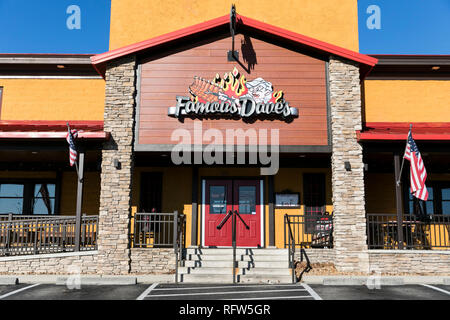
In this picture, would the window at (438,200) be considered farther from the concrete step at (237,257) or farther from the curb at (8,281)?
the curb at (8,281)

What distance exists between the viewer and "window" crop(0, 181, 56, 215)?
1568 cm

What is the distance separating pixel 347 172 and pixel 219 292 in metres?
5.41

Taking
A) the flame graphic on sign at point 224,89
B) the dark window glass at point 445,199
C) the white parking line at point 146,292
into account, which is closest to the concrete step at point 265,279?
the white parking line at point 146,292

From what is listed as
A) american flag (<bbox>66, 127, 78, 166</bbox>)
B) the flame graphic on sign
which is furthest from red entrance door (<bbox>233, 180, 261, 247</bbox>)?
american flag (<bbox>66, 127, 78, 166</bbox>)

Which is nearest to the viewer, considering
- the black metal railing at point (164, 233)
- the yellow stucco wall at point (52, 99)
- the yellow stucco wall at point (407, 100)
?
the black metal railing at point (164, 233)

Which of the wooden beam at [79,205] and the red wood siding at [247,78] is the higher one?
the red wood siding at [247,78]

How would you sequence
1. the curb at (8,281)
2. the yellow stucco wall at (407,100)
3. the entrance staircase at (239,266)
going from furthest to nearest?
the yellow stucco wall at (407,100)
the entrance staircase at (239,266)
the curb at (8,281)

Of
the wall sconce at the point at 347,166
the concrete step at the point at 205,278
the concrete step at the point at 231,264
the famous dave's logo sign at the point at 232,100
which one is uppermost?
→ the famous dave's logo sign at the point at 232,100

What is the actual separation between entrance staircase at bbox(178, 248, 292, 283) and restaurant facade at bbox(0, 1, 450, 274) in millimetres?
458

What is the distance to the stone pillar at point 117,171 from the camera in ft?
39.2

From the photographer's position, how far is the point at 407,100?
53.5 feet

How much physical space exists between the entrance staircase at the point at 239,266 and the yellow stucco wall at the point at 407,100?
7.12m

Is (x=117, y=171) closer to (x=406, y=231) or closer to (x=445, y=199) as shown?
(x=406, y=231)
